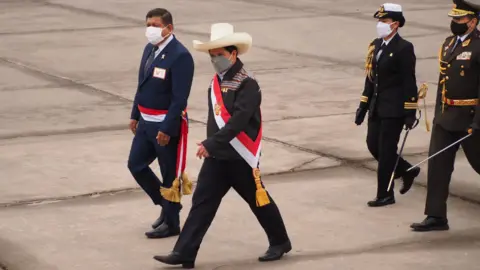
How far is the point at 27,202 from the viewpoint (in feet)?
32.7

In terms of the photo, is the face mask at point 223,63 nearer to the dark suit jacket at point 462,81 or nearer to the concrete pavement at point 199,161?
the concrete pavement at point 199,161

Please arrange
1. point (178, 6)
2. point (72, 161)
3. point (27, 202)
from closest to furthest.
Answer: point (27, 202) → point (72, 161) → point (178, 6)

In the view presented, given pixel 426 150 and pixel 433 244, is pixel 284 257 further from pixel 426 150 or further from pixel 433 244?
pixel 426 150

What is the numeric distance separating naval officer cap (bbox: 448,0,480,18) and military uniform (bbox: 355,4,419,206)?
2.40ft

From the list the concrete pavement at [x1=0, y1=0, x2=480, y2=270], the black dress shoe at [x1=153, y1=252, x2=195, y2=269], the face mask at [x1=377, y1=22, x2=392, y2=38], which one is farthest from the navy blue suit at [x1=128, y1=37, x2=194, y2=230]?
the face mask at [x1=377, y1=22, x2=392, y2=38]

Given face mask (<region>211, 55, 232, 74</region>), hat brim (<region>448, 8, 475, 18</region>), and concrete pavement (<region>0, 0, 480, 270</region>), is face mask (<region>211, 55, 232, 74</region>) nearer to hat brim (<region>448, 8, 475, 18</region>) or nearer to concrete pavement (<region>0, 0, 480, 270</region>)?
concrete pavement (<region>0, 0, 480, 270</region>)

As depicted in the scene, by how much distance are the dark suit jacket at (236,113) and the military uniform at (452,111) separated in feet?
5.73

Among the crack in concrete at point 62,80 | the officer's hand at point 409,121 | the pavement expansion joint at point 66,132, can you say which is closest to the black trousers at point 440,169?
the officer's hand at point 409,121

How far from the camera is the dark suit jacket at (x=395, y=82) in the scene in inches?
372

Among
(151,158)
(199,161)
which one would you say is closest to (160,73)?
(151,158)

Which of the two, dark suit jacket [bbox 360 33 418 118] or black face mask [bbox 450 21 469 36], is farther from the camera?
dark suit jacket [bbox 360 33 418 118]

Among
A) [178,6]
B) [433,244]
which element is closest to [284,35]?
[178,6]

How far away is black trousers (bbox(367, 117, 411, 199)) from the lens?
959cm

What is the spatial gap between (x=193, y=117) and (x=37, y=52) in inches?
233
